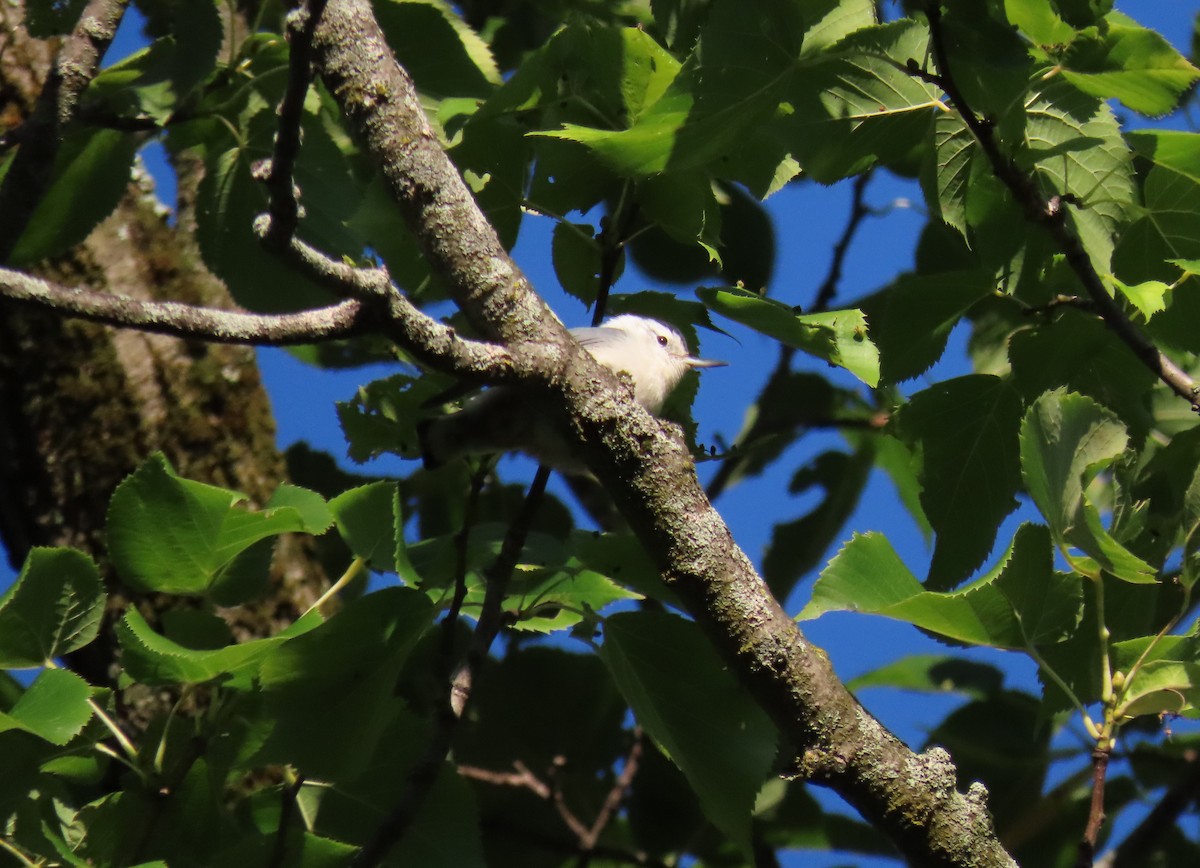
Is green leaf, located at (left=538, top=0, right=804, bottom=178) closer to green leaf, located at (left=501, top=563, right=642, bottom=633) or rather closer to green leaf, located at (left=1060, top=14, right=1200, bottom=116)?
green leaf, located at (left=1060, top=14, right=1200, bottom=116)

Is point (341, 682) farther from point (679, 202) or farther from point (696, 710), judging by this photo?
point (679, 202)

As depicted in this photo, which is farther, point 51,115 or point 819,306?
point 819,306

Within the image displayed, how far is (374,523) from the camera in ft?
6.70

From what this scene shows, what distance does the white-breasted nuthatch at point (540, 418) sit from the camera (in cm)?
223

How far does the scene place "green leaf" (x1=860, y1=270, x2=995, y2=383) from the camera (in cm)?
219

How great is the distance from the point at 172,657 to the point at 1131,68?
5.39ft

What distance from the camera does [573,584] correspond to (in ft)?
7.00

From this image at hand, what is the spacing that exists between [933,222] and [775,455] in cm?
88

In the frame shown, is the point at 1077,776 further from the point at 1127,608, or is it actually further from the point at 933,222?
the point at 933,222

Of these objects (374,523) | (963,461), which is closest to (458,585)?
(374,523)

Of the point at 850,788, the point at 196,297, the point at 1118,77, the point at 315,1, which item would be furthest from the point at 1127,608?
the point at 196,297

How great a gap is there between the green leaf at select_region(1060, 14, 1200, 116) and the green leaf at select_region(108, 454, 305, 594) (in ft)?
4.46

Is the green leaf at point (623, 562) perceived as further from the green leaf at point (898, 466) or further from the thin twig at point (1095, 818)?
the green leaf at point (898, 466)

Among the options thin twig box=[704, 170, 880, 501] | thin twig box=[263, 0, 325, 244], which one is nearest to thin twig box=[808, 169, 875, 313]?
thin twig box=[704, 170, 880, 501]
